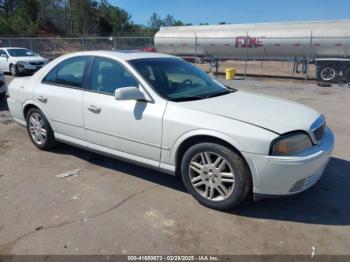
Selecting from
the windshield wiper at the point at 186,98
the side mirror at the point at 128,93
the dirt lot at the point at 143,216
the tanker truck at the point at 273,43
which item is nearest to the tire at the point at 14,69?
the tanker truck at the point at 273,43

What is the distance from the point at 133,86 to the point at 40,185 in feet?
5.48

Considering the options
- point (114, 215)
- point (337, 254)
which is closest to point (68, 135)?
point (114, 215)

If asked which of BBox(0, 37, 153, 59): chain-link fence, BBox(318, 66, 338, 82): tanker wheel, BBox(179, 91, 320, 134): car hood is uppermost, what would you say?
BBox(0, 37, 153, 59): chain-link fence

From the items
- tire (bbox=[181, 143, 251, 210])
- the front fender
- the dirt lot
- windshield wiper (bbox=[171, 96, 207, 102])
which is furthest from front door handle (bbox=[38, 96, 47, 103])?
tire (bbox=[181, 143, 251, 210])

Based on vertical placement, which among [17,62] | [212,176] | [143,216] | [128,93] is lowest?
[143,216]

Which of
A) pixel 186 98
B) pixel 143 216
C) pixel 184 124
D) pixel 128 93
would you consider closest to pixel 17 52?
pixel 128 93

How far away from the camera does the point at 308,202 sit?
385cm

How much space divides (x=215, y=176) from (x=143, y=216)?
84 centimetres

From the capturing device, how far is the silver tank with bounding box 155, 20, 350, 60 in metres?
16.9

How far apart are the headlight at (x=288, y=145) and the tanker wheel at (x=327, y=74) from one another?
1436 centimetres

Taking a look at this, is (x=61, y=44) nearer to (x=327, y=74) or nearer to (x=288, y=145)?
(x=327, y=74)

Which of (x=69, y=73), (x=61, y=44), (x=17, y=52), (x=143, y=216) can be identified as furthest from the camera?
(x=61, y=44)

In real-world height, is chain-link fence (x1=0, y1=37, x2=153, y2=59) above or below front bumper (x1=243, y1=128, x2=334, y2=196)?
above

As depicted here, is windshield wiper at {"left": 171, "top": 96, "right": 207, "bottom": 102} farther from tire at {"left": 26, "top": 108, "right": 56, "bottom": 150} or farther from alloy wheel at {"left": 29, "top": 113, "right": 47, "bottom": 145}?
alloy wheel at {"left": 29, "top": 113, "right": 47, "bottom": 145}
